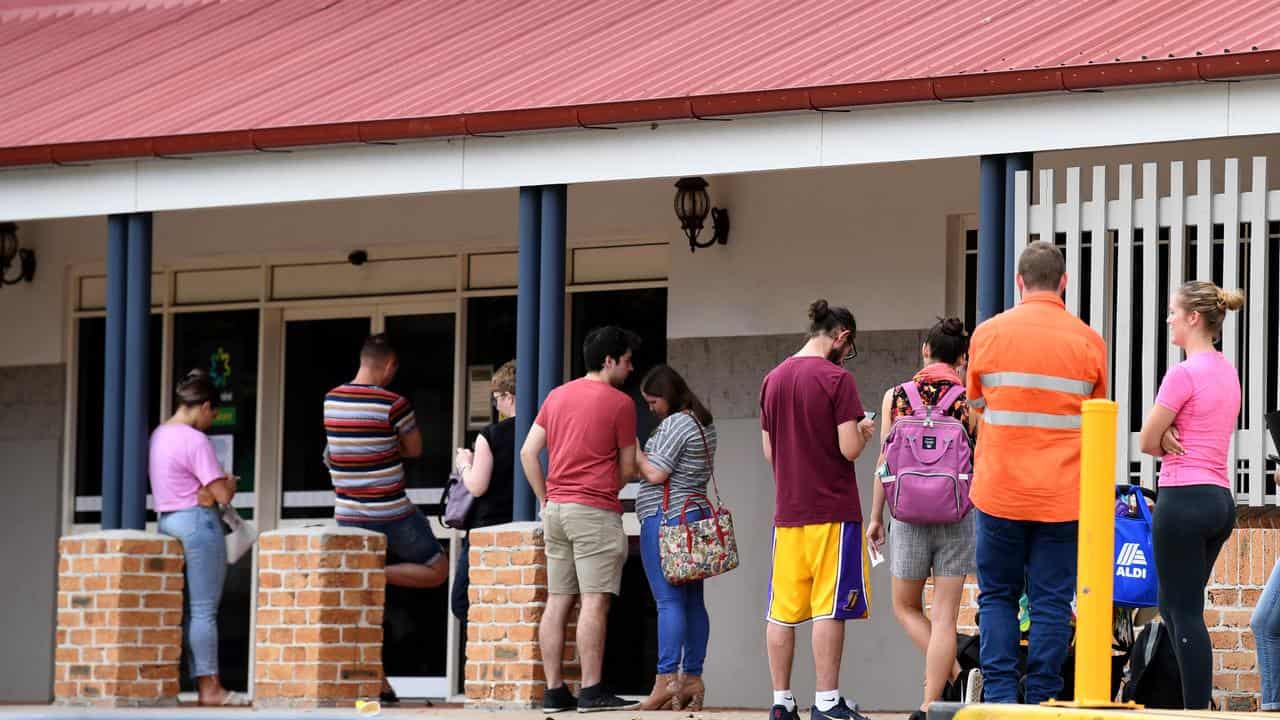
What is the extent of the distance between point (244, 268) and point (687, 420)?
481 centimetres

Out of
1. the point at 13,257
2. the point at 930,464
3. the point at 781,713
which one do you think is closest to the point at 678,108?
the point at 930,464

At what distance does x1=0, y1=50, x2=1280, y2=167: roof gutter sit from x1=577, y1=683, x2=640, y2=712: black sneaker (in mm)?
2610

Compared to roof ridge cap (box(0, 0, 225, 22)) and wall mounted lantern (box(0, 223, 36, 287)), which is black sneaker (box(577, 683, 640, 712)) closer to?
wall mounted lantern (box(0, 223, 36, 287))

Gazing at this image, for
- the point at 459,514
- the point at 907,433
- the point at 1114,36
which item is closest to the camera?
the point at 907,433

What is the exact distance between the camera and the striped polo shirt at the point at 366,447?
11.0 m

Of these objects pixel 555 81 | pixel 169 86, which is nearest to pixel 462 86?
pixel 555 81

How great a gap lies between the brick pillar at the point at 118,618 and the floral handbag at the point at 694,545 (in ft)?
9.99

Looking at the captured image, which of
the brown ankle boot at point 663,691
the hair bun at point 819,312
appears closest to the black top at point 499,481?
the brown ankle boot at point 663,691

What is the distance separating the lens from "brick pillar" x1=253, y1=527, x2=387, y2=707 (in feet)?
36.4

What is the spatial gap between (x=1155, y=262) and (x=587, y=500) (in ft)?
8.80

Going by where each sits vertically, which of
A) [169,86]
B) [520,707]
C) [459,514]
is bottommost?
[520,707]

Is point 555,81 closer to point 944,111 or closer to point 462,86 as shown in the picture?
point 462,86

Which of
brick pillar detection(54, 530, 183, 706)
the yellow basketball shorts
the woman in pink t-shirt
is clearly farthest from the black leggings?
brick pillar detection(54, 530, 183, 706)

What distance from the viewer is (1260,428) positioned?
30.6 feet
